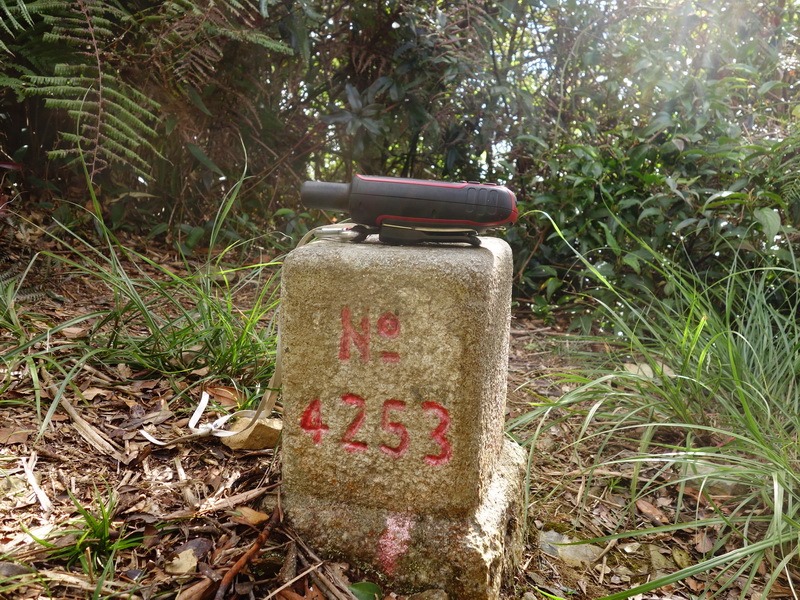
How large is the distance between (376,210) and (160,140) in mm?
2168

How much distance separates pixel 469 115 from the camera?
3.24m

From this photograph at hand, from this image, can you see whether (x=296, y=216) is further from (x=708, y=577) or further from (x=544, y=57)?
(x=708, y=577)

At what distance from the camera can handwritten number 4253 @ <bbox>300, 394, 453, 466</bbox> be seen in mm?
1238

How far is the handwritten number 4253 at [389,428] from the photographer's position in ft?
4.06

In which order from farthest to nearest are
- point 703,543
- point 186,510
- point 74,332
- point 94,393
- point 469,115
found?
point 469,115, point 74,332, point 94,393, point 703,543, point 186,510

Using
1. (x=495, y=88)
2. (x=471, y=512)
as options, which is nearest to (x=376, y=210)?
(x=471, y=512)

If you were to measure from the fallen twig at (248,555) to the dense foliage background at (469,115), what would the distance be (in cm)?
180

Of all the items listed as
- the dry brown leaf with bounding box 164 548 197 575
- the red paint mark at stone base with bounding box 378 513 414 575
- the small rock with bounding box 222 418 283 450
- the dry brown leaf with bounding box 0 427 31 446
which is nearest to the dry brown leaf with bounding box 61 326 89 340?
the dry brown leaf with bounding box 0 427 31 446

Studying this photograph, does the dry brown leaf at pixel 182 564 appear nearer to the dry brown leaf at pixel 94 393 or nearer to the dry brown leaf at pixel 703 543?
the dry brown leaf at pixel 94 393

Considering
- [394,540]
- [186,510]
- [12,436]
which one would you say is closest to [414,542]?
[394,540]

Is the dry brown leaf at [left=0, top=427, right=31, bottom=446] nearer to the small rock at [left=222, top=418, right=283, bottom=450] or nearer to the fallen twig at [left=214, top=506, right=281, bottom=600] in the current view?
the small rock at [left=222, top=418, right=283, bottom=450]

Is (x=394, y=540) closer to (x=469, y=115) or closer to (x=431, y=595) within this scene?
(x=431, y=595)

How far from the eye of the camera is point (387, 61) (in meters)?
3.21

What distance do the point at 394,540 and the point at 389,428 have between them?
0.23 m
